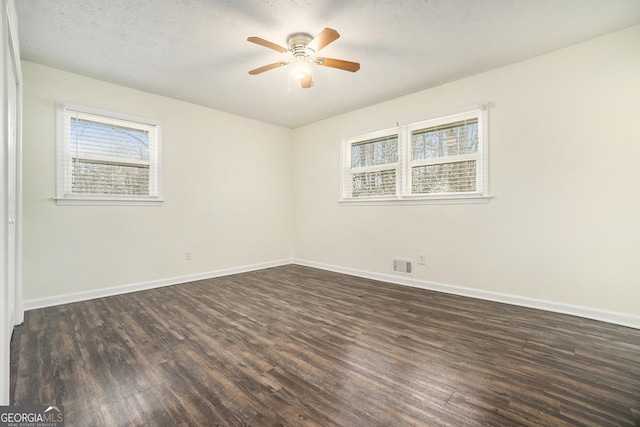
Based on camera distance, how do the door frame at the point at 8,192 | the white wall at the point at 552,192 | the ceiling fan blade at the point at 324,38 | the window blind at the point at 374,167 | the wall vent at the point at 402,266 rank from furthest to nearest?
the window blind at the point at 374,167 → the wall vent at the point at 402,266 → the white wall at the point at 552,192 → the ceiling fan blade at the point at 324,38 → the door frame at the point at 8,192

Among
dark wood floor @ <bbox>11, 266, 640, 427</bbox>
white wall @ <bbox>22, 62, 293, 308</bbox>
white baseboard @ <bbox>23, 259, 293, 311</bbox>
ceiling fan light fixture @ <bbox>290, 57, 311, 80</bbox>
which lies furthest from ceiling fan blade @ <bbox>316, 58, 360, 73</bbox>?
white baseboard @ <bbox>23, 259, 293, 311</bbox>

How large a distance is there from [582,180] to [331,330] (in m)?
2.81

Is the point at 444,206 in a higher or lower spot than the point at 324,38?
lower

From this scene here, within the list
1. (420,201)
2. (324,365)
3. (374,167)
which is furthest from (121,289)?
(420,201)

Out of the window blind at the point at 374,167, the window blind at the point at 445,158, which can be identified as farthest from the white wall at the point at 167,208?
the window blind at the point at 445,158

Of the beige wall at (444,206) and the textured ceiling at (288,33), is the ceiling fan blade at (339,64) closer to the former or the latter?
the textured ceiling at (288,33)

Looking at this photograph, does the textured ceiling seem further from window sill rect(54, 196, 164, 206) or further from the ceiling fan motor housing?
window sill rect(54, 196, 164, 206)

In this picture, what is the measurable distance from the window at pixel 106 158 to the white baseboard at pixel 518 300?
132 inches

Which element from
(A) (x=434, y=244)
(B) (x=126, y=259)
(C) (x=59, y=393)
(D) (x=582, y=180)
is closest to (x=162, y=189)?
(B) (x=126, y=259)

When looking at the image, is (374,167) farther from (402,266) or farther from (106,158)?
(106,158)

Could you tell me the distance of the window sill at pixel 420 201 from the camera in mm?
3403

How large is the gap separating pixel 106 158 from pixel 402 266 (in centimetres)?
414

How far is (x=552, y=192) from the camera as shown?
2.91m

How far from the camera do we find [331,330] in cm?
247
